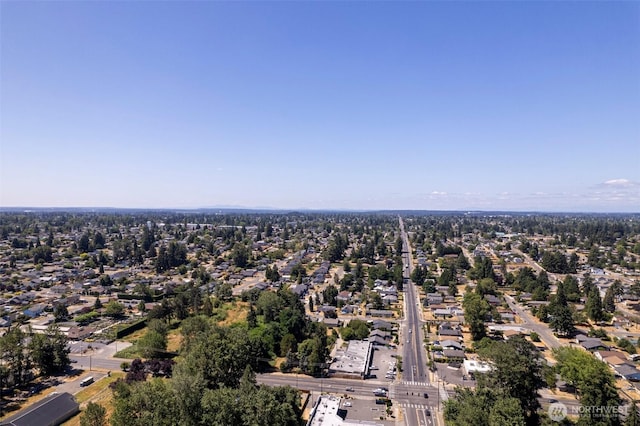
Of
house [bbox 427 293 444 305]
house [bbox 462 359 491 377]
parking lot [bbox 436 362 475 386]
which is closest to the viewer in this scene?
parking lot [bbox 436 362 475 386]

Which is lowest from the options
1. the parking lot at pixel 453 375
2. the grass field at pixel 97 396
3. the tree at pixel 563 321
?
the parking lot at pixel 453 375

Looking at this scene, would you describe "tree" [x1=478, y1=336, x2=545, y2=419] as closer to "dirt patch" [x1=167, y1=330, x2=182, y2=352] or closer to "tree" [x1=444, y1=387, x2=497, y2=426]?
"tree" [x1=444, y1=387, x2=497, y2=426]

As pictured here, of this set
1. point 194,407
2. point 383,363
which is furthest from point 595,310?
point 194,407

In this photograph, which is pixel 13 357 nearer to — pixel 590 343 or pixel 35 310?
pixel 35 310

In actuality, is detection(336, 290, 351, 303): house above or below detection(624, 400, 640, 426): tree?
below

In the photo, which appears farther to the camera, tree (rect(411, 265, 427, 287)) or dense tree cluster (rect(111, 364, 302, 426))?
tree (rect(411, 265, 427, 287))

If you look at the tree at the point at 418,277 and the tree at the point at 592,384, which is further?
the tree at the point at 418,277

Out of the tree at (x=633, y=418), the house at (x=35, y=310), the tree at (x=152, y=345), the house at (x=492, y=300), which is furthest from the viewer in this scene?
the house at (x=492, y=300)

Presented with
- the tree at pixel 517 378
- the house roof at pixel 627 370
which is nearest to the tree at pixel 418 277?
the house roof at pixel 627 370

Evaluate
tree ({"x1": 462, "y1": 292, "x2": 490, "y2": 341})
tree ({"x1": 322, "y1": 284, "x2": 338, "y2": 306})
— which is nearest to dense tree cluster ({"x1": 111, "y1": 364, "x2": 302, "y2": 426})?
tree ({"x1": 462, "y1": 292, "x2": 490, "y2": 341})

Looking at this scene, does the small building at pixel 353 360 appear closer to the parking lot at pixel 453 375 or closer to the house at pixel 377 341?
the house at pixel 377 341

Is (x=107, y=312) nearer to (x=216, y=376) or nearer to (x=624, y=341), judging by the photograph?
(x=216, y=376)

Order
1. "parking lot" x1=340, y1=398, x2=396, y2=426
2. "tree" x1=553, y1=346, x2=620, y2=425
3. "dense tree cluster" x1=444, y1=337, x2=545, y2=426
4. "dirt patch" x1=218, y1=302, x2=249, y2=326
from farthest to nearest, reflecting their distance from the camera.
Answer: "dirt patch" x1=218, y1=302, x2=249, y2=326, "parking lot" x1=340, y1=398, x2=396, y2=426, "tree" x1=553, y1=346, x2=620, y2=425, "dense tree cluster" x1=444, y1=337, x2=545, y2=426
